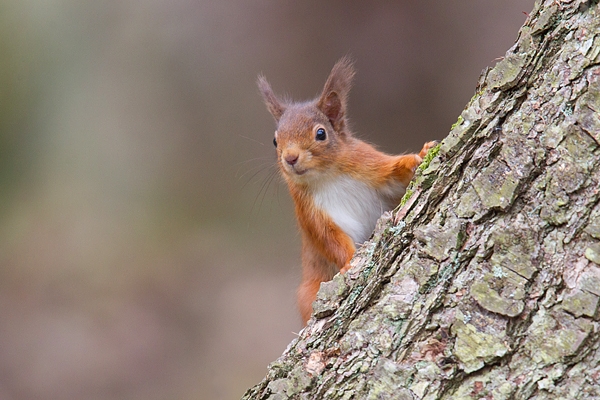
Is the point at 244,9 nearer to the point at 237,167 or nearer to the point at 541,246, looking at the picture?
the point at 237,167

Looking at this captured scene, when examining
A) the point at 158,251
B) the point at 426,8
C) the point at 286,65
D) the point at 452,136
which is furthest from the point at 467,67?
the point at 452,136

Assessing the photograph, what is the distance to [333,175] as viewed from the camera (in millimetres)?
2850

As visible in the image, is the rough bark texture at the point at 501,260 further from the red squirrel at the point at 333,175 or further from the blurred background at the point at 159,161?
the blurred background at the point at 159,161

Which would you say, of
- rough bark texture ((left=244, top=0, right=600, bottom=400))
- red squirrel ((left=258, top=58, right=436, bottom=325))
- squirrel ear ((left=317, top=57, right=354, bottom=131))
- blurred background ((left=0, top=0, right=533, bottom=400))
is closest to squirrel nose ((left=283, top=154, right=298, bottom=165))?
red squirrel ((left=258, top=58, right=436, bottom=325))

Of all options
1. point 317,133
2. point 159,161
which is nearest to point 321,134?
point 317,133

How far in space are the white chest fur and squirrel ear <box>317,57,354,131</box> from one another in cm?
31

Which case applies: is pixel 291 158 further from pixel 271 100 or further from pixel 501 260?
pixel 501 260

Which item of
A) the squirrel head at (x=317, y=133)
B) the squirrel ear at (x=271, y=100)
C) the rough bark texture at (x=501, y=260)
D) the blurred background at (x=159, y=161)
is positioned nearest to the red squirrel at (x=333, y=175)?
the squirrel head at (x=317, y=133)

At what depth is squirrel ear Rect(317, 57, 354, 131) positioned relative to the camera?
9.16 ft

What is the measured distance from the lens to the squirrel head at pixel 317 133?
279cm

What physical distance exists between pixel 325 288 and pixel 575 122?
79cm

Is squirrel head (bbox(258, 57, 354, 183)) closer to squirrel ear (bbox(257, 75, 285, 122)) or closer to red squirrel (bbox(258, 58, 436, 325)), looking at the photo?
red squirrel (bbox(258, 58, 436, 325))

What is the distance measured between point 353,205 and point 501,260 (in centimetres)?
152

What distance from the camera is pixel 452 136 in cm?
152
